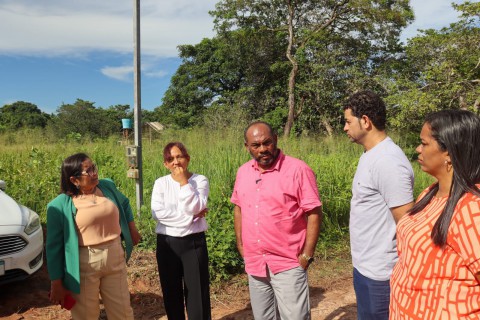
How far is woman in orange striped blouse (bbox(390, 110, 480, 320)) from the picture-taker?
1.38m

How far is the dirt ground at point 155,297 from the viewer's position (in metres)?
3.87

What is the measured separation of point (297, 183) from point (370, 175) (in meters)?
0.46

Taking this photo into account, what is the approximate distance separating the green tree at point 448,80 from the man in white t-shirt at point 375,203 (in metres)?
10.8

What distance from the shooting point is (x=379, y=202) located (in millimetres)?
2209

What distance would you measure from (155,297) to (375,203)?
282 centimetres

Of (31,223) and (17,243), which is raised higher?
(31,223)

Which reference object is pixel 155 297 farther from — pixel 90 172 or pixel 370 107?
pixel 370 107

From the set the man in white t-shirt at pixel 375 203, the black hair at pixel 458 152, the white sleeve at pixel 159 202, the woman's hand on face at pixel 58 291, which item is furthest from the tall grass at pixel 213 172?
the black hair at pixel 458 152

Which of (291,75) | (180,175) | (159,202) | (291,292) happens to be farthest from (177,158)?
(291,75)

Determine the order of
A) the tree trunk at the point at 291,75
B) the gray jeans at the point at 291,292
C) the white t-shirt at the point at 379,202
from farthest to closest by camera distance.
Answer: the tree trunk at the point at 291,75, the gray jeans at the point at 291,292, the white t-shirt at the point at 379,202

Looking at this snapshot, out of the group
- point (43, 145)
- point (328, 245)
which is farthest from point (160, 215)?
point (43, 145)

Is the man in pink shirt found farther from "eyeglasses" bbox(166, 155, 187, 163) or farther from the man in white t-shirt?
"eyeglasses" bbox(166, 155, 187, 163)

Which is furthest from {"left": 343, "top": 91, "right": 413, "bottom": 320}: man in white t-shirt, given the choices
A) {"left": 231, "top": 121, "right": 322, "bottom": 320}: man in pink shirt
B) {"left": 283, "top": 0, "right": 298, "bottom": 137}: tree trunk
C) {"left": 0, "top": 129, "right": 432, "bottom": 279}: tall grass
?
{"left": 283, "top": 0, "right": 298, "bottom": 137}: tree trunk

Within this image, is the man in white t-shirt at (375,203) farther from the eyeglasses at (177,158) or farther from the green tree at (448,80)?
the green tree at (448,80)
